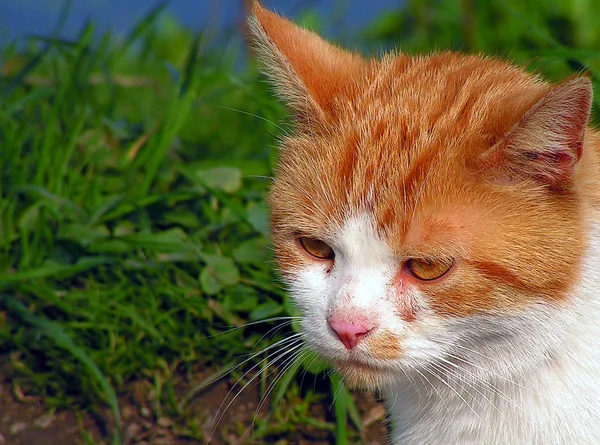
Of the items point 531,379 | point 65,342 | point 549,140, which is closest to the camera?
point 549,140

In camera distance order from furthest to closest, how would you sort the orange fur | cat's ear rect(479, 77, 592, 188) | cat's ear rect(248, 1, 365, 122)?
cat's ear rect(248, 1, 365, 122)
the orange fur
cat's ear rect(479, 77, 592, 188)

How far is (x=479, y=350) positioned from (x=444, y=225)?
1.07 feet

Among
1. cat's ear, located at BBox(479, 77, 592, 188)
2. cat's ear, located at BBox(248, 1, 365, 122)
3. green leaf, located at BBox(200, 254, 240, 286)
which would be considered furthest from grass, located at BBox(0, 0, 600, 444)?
cat's ear, located at BBox(479, 77, 592, 188)

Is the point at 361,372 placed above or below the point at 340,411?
above

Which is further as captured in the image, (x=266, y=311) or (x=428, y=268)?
(x=266, y=311)

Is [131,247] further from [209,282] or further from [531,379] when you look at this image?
[531,379]

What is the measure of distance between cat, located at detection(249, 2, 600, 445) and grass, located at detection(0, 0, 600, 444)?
1.80 feet

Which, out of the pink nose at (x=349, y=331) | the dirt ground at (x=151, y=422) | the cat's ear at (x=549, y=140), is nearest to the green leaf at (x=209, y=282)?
the dirt ground at (x=151, y=422)

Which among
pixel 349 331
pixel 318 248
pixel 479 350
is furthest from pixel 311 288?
pixel 479 350

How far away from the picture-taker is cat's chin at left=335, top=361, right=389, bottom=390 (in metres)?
2.14

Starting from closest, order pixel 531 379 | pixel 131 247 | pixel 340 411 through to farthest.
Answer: pixel 531 379
pixel 340 411
pixel 131 247

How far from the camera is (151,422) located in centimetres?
297

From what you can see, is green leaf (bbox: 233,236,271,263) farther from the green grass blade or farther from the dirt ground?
the green grass blade

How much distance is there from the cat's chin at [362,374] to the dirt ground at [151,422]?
27.0 inches
